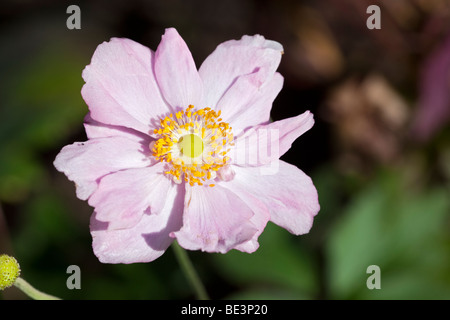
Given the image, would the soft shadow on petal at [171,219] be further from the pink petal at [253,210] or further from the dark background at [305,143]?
the dark background at [305,143]

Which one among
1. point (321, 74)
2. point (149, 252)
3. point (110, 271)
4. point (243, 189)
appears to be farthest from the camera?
point (321, 74)

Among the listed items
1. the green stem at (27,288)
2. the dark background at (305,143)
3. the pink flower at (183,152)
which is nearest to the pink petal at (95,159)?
the pink flower at (183,152)

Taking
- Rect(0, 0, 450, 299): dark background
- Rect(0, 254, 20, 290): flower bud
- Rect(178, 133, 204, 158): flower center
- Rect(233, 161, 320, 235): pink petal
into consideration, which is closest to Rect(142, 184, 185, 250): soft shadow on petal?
Rect(178, 133, 204, 158): flower center

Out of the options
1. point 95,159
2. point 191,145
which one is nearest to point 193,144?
point 191,145

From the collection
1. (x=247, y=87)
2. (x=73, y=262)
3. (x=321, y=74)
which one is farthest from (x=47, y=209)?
(x=321, y=74)

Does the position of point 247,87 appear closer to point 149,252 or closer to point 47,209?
point 149,252

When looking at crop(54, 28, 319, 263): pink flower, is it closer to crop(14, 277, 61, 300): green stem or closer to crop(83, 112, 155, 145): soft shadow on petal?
crop(83, 112, 155, 145): soft shadow on petal

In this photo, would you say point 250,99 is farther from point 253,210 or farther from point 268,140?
point 253,210
